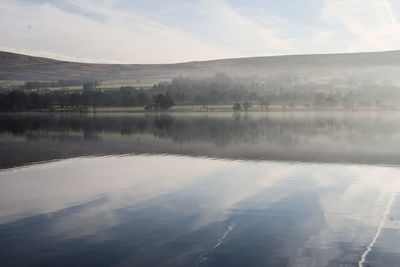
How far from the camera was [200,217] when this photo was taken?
20.6m

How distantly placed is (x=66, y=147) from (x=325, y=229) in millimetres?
44683

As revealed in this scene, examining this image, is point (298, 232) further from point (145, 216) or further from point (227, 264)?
point (145, 216)

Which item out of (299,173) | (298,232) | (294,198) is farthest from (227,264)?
(299,173)

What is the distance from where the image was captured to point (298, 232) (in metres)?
18.2

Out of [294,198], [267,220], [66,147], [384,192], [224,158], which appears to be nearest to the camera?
[267,220]

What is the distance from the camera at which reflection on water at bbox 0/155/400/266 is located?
50.7 ft

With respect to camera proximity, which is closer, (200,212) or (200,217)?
(200,217)

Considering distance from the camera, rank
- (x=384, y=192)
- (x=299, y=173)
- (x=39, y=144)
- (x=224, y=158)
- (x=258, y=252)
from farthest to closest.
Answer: (x=39, y=144)
(x=224, y=158)
(x=299, y=173)
(x=384, y=192)
(x=258, y=252)

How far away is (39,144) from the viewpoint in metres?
60.2

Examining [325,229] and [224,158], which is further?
[224,158]

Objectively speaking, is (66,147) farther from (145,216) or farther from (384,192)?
(384,192)

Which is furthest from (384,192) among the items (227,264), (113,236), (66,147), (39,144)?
(39,144)

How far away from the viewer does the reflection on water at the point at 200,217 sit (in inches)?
609

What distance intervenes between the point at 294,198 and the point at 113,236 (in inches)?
470
